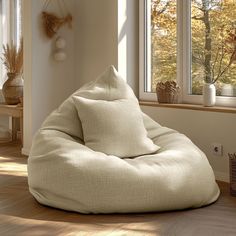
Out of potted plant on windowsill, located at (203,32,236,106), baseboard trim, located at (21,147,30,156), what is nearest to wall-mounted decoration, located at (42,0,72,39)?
baseboard trim, located at (21,147,30,156)

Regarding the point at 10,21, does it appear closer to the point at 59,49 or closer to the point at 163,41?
the point at 59,49

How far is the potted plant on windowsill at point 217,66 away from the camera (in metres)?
4.58

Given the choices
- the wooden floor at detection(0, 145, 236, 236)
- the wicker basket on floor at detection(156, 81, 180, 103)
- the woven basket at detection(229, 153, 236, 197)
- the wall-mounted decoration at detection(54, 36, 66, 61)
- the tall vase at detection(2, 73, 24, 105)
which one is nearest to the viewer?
the wooden floor at detection(0, 145, 236, 236)

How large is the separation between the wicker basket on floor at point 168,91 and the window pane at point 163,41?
225 mm

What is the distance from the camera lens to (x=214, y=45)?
4.75m

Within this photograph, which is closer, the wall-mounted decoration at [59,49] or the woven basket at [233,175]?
the woven basket at [233,175]

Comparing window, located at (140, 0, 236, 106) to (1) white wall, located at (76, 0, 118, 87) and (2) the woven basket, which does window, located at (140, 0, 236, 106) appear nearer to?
(1) white wall, located at (76, 0, 118, 87)

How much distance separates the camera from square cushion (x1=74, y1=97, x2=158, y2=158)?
379cm

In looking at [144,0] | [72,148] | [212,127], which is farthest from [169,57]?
[72,148]

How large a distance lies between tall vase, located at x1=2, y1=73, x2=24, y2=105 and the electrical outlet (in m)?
2.94

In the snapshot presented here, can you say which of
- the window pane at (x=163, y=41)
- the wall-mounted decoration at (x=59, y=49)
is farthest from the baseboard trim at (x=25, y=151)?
the window pane at (x=163, y=41)

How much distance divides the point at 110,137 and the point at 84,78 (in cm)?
212

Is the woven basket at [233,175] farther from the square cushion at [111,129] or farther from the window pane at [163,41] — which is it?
the window pane at [163,41]

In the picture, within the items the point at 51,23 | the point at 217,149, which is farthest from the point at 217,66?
the point at 51,23
